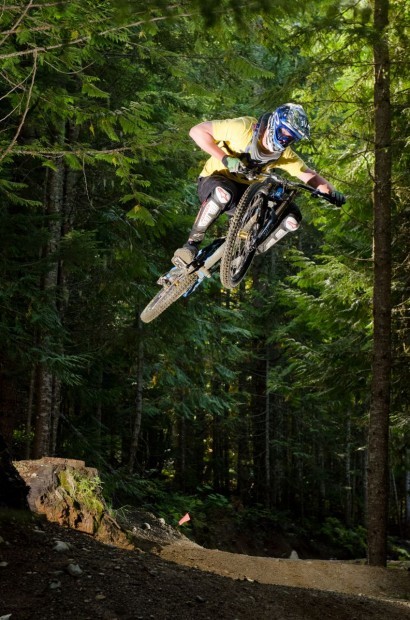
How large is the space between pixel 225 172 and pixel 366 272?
5802 mm

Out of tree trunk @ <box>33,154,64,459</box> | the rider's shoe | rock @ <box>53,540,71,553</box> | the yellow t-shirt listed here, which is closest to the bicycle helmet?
the yellow t-shirt

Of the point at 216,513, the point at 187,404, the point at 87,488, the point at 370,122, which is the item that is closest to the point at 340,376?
the point at 370,122

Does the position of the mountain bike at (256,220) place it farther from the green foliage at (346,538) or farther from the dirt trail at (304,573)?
the green foliage at (346,538)

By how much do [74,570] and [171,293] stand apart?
349cm

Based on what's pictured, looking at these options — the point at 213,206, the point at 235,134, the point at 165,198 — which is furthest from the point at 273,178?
the point at 165,198

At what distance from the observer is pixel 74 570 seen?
476cm

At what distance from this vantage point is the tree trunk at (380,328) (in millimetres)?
9203

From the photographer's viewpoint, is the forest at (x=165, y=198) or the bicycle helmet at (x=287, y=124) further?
the forest at (x=165, y=198)

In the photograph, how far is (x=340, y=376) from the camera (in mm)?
11820

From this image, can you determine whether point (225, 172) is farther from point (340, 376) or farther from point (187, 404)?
point (187, 404)

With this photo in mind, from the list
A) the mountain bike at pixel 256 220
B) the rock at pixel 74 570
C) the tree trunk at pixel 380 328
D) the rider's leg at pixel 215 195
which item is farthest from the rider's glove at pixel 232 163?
the tree trunk at pixel 380 328

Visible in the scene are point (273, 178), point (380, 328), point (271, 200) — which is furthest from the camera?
point (380, 328)

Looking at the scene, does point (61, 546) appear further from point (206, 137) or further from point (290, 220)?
point (206, 137)

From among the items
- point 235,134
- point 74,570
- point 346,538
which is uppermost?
point 235,134
